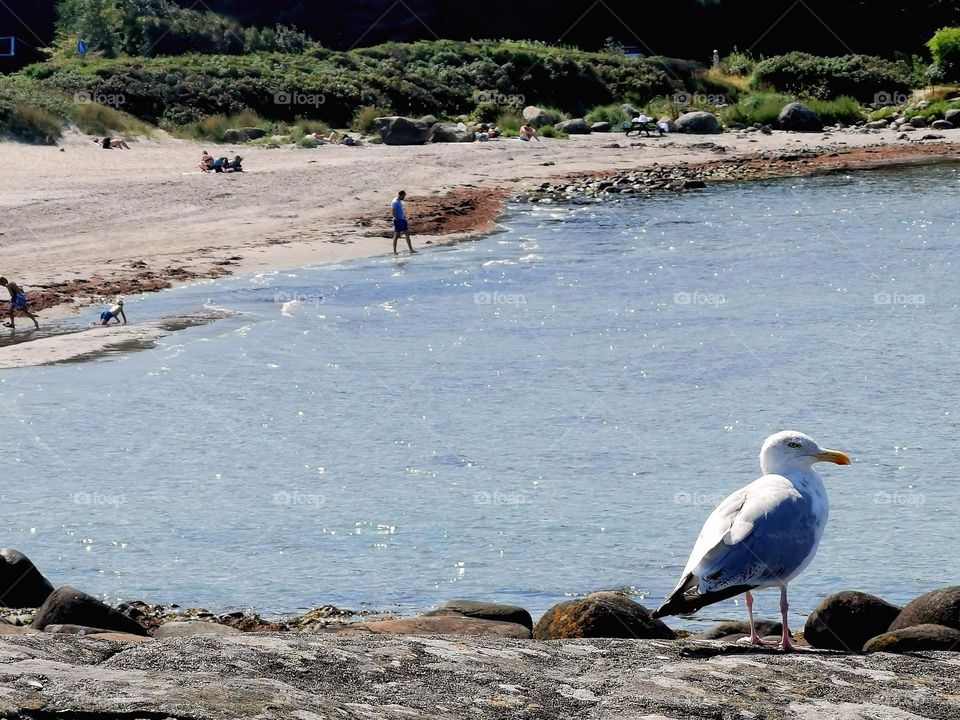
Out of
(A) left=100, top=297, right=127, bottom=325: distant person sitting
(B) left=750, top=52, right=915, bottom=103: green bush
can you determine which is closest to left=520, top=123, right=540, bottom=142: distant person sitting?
(B) left=750, top=52, right=915, bottom=103: green bush

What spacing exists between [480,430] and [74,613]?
10422 millimetres

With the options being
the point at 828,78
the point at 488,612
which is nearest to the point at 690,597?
the point at 488,612

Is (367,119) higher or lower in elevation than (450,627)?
higher

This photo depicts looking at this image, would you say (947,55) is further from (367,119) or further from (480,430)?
(480,430)

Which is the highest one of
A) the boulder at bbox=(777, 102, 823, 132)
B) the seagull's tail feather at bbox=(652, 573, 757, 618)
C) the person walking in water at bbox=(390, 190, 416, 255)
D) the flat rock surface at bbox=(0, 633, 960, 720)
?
the boulder at bbox=(777, 102, 823, 132)

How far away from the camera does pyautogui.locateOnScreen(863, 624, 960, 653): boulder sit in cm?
834

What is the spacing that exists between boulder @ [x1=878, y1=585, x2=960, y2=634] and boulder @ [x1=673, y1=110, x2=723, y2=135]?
5644 centimetres

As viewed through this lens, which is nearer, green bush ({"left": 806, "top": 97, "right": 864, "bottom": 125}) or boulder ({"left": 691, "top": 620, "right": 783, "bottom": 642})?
boulder ({"left": 691, "top": 620, "right": 783, "bottom": 642})

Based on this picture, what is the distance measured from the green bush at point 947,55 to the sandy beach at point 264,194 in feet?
33.6

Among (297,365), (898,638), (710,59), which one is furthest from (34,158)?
(710,59)

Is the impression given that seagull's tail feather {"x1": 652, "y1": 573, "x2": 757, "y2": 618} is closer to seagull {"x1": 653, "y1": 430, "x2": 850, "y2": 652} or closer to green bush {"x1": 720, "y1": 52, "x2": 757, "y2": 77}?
seagull {"x1": 653, "y1": 430, "x2": 850, "y2": 652}

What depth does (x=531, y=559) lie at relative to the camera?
14711 mm

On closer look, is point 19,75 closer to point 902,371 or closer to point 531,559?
point 902,371

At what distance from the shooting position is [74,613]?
10.4 m
